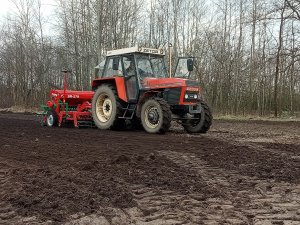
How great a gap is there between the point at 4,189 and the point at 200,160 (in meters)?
3.09

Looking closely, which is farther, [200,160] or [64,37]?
[64,37]

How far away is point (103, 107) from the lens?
12.1m

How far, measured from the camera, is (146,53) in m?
11.2

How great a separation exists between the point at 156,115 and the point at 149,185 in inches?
230

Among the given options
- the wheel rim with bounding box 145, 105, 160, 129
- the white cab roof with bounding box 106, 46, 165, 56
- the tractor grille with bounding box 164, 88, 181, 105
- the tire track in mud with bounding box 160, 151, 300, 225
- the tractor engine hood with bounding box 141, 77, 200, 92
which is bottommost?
the tire track in mud with bounding box 160, 151, 300, 225

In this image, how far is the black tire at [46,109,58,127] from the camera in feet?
43.4

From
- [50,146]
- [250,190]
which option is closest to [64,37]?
[50,146]

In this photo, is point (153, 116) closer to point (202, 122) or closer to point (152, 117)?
point (152, 117)

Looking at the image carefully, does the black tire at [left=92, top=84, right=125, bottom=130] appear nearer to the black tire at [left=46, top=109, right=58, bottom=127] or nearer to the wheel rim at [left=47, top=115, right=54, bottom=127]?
the black tire at [left=46, top=109, right=58, bottom=127]

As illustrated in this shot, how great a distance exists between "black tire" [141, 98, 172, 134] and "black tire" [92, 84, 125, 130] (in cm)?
118

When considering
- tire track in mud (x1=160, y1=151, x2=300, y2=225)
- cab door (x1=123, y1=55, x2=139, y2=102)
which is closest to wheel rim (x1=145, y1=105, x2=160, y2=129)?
cab door (x1=123, y1=55, x2=139, y2=102)

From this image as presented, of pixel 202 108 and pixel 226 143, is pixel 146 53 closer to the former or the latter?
pixel 202 108

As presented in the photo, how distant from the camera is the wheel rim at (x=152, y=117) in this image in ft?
33.6

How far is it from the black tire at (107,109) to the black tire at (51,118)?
5.86 ft
